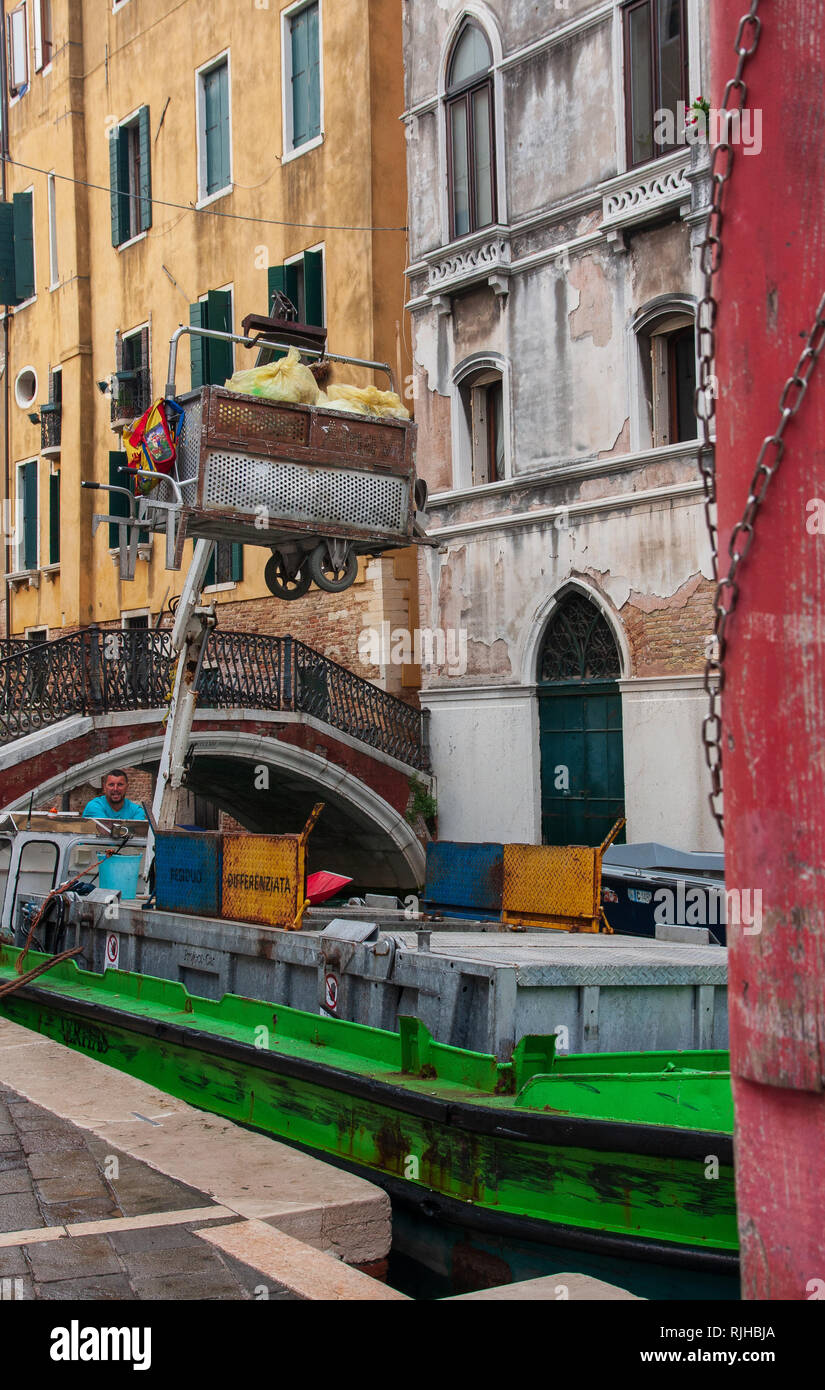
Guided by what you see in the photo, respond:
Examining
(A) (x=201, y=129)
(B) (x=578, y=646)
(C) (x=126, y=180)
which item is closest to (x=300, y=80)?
(A) (x=201, y=129)

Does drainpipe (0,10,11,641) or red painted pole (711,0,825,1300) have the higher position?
drainpipe (0,10,11,641)

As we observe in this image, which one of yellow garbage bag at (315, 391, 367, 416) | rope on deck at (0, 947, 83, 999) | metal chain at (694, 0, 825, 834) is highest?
yellow garbage bag at (315, 391, 367, 416)

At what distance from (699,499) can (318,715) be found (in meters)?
6.15

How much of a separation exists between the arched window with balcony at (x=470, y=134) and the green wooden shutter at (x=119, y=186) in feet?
28.3

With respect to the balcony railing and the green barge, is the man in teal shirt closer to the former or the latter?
the green barge

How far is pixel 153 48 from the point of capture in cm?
2547

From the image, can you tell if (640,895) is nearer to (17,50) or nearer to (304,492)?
(304,492)

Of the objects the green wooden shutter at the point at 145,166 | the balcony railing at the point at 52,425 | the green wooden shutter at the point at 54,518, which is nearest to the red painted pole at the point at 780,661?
the green wooden shutter at the point at 145,166

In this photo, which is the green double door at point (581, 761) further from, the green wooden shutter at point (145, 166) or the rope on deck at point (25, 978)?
the green wooden shutter at point (145, 166)

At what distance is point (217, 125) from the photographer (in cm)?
2394

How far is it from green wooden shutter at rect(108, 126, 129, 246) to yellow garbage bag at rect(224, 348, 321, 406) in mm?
16744

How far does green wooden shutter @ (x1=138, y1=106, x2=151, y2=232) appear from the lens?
83.4ft

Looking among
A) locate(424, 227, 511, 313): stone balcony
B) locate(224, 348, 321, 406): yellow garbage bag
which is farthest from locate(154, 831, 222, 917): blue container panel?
locate(424, 227, 511, 313): stone balcony

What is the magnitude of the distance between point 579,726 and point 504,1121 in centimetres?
1118
